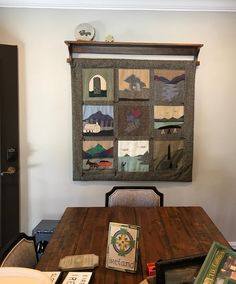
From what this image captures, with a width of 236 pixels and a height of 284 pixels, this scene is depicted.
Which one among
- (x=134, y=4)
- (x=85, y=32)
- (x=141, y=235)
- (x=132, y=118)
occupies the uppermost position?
(x=134, y=4)

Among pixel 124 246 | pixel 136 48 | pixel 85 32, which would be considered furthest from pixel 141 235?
pixel 85 32

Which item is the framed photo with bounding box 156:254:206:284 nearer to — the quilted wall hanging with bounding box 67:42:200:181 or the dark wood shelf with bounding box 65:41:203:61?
the quilted wall hanging with bounding box 67:42:200:181

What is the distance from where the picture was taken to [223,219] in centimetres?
310

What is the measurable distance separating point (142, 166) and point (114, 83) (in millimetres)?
904

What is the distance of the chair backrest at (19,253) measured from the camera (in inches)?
49.3

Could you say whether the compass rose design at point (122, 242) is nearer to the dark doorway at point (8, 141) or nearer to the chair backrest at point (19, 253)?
the chair backrest at point (19, 253)

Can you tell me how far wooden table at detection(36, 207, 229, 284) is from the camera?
1.33m

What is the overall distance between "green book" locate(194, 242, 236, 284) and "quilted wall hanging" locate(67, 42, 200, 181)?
1984mm

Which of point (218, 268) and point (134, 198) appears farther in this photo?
point (134, 198)

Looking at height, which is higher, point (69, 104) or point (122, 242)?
point (69, 104)

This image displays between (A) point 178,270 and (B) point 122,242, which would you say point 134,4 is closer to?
(B) point 122,242

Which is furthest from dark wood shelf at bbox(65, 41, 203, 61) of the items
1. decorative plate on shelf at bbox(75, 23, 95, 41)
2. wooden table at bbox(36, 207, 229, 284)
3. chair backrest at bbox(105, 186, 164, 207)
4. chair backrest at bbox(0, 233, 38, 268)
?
chair backrest at bbox(0, 233, 38, 268)

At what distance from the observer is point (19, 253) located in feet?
4.42

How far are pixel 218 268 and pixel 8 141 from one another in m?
2.41
